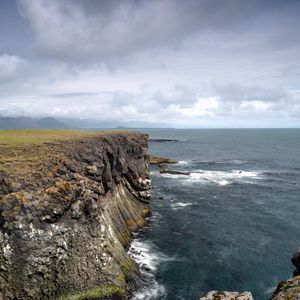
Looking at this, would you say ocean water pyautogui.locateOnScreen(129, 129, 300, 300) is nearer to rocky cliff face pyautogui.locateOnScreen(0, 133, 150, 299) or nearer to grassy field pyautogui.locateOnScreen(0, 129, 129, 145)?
rocky cliff face pyautogui.locateOnScreen(0, 133, 150, 299)

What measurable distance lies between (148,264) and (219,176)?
62.3 meters

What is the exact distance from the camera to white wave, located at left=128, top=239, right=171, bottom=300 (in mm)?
33406

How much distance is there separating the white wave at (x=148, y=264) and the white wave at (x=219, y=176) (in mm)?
45973

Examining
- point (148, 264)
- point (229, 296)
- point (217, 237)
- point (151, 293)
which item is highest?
point (229, 296)

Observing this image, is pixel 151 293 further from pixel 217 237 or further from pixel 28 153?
pixel 28 153

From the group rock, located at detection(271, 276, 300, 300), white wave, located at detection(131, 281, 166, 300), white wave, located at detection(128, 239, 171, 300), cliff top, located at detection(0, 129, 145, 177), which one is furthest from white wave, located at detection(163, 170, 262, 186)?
rock, located at detection(271, 276, 300, 300)

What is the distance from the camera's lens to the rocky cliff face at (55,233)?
2834cm

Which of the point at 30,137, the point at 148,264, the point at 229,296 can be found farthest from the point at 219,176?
the point at 229,296

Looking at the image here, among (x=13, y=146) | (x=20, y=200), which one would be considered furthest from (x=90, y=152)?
(x=20, y=200)

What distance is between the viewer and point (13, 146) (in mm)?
38656

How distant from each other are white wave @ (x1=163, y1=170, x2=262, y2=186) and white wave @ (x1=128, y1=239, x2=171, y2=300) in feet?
151

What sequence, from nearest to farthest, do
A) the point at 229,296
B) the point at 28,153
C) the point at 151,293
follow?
the point at 229,296, the point at 151,293, the point at 28,153

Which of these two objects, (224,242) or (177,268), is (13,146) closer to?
(177,268)

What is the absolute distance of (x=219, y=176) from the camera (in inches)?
3868
